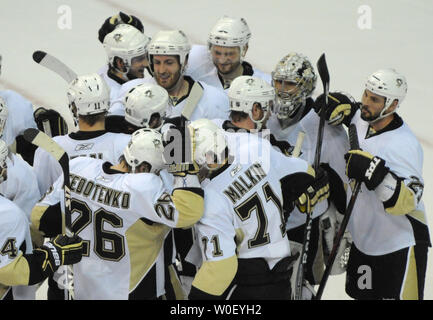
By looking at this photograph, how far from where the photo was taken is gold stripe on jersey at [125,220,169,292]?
152 inches

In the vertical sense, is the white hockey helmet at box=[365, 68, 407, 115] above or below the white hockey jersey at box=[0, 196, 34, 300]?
above

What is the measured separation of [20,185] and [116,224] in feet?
2.36

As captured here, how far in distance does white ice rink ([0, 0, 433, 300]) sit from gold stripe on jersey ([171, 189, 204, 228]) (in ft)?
13.9

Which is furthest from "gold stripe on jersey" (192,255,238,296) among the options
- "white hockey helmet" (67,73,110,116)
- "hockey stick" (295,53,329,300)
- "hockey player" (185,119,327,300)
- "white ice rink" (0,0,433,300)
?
"white ice rink" (0,0,433,300)

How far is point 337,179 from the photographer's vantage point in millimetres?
4836

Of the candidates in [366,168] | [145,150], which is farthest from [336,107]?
[145,150]

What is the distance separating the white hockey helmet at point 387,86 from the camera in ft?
14.6

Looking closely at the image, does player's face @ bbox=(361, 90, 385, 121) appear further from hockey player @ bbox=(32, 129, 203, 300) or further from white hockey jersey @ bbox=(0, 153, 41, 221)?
white hockey jersey @ bbox=(0, 153, 41, 221)

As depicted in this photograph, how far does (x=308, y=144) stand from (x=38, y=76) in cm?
438

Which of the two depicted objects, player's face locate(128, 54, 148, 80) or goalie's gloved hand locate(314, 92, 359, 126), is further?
player's face locate(128, 54, 148, 80)

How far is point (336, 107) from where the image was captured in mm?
4676

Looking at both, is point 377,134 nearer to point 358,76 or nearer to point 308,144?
point 308,144

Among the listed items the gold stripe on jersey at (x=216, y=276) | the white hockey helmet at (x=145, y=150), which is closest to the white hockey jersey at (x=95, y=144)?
the white hockey helmet at (x=145, y=150)
